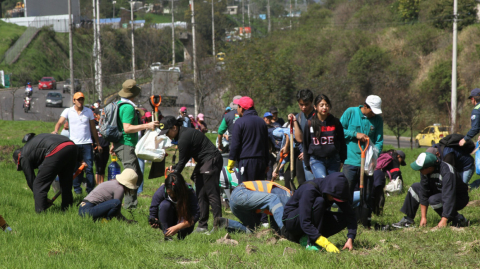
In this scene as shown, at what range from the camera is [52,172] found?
660 centimetres

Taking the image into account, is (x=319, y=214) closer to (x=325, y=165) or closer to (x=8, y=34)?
(x=325, y=165)

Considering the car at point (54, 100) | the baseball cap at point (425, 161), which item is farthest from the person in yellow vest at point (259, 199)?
the car at point (54, 100)

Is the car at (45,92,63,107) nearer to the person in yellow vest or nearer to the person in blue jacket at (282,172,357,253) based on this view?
the person in yellow vest

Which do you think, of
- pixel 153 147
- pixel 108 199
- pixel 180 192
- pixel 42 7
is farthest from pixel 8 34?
pixel 180 192

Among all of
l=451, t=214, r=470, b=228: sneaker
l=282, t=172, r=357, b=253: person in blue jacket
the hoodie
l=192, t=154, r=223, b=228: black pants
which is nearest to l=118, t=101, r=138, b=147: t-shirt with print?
l=192, t=154, r=223, b=228: black pants

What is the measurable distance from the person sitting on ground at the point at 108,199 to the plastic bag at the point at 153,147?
0.43 meters

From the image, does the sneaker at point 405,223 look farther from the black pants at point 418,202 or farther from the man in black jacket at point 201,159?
the man in black jacket at point 201,159

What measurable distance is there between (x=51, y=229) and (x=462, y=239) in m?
4.92

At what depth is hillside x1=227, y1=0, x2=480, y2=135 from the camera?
93.4 feet

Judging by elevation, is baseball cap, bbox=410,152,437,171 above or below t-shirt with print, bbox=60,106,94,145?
below

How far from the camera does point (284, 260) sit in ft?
15.1

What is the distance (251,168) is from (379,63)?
4132 centimetres

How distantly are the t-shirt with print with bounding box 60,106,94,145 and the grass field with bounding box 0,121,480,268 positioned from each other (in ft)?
5.33

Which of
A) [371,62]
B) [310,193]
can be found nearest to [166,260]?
[310,193]
